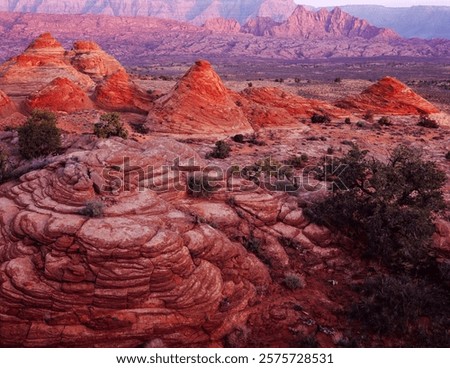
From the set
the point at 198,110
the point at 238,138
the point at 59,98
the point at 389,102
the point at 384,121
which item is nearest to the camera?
the point at 238,138

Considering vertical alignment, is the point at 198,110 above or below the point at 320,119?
above

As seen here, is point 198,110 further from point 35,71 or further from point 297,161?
point 35,71

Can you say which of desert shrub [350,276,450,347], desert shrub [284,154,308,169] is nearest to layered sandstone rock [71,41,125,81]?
desert shrub [284,154,308,169]

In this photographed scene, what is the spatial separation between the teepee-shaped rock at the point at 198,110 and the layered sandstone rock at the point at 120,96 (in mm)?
2955

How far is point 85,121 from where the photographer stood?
24.2 meters

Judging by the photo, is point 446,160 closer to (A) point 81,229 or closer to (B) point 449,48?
(A) point 81,229

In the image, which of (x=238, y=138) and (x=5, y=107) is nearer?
(x=5, y=107)

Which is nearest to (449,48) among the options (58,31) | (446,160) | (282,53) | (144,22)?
(282,53)

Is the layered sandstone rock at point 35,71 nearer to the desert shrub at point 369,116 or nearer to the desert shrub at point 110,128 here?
the desert shrub at point 110,128

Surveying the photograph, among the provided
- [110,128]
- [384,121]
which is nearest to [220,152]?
[110,128]

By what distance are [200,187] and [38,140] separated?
840 cm

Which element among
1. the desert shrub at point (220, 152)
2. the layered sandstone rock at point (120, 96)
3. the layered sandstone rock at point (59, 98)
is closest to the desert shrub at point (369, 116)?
the desert shrub at point (220, 152)

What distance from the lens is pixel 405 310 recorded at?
8.32m

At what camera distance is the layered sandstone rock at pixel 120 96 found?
2816 cm
